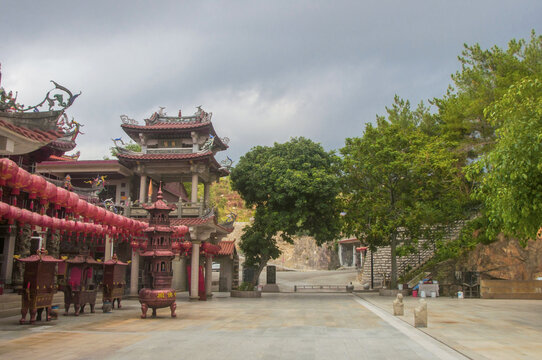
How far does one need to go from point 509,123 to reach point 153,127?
18.7 meters

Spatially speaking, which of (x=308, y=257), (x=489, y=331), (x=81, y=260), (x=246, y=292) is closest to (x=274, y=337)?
(x=489, y=331)

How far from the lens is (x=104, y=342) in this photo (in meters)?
9.45

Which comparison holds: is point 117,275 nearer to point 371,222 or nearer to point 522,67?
point 371,222

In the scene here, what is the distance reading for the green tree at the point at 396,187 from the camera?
26781 mm

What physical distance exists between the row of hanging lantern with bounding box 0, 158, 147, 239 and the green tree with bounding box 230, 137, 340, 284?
1081 cm

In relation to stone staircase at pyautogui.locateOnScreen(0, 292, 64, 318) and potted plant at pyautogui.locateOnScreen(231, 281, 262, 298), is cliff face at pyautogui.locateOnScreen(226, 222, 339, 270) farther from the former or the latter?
stone staircase at pyautogui.locateOnScreen(0, 292, 64, 318)

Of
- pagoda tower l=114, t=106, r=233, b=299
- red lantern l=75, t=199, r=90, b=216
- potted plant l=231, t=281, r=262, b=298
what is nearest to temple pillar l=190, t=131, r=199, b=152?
pagoda tower l=114, t=106, r=233, b=299

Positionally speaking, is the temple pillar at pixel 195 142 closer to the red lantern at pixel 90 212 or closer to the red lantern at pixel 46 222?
the red lantern at pixel 46 222

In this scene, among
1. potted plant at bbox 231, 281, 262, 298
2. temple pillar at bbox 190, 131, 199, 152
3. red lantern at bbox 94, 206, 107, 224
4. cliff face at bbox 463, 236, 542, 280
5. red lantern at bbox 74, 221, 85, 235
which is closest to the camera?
red lantern at bbox 94, 206, 107, 224

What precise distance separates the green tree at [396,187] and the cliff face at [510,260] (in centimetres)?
311

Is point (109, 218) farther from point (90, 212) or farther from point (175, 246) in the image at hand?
point (175, 246)

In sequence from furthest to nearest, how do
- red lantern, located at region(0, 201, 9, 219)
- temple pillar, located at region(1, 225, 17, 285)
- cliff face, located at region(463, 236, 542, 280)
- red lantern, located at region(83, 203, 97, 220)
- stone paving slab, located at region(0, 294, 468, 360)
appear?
cliff face, located at region(463, 236, 542, 280)
temple pillar, located at region(1, 225, 17, 285)
red lantern, located at region(83, 203, 97, 220)
red lantern, located at region(0, 201, 9, 219)
stone paving slab, located at region(0, 294, 468, 360)

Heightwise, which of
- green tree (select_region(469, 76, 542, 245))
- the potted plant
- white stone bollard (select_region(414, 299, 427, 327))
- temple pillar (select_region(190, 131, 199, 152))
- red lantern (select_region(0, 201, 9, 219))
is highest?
temple pillar (select_region(190, 131, 199, 152))

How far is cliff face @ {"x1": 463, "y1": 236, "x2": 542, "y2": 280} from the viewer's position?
25.7m
